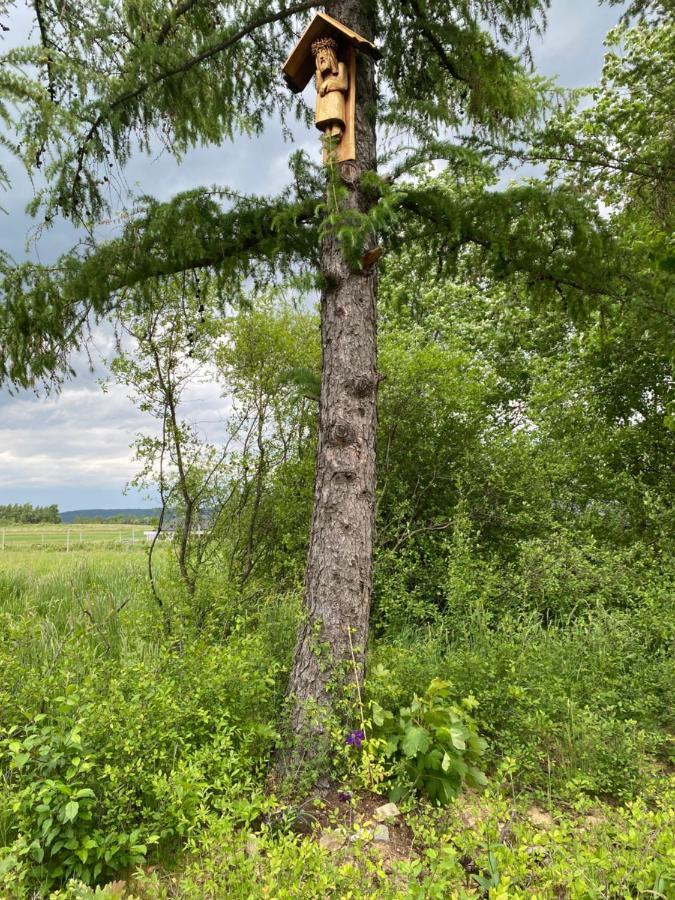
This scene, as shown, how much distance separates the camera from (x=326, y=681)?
294 centimetres

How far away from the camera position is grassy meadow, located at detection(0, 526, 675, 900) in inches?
74.5

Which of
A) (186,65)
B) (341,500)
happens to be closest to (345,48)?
(186,65)

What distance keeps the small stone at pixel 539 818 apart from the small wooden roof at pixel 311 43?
440cm

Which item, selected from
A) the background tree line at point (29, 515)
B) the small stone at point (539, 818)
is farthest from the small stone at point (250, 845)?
the background tree line at point (29, 515)

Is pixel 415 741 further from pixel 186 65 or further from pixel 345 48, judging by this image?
pixel 186 65

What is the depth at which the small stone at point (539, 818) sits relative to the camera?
261cm

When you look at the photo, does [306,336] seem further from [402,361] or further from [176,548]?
[176,548]

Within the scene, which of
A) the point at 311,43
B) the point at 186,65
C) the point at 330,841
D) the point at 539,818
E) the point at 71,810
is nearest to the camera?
the point at 71,810

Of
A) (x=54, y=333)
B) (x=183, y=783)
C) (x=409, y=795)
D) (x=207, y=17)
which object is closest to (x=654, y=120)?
(x=207, y=17)

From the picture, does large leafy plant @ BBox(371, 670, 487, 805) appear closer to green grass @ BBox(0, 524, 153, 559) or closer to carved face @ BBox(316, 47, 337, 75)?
carved face @ BBox(316, 47, 337, 75)

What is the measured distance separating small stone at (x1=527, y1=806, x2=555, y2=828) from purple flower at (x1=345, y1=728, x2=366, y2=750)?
88cm

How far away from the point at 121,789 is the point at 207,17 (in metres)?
5.16

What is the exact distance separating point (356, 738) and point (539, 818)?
1024mm

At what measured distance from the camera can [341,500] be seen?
315 centimetres
